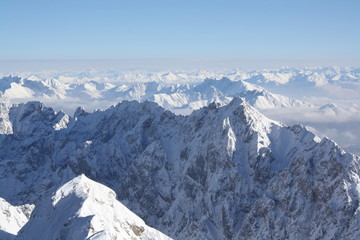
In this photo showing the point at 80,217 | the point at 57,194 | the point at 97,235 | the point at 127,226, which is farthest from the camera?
the point at 57,194

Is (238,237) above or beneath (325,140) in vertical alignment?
beneath

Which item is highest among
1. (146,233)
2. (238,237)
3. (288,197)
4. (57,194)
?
(57,194)

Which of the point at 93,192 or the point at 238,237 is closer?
the point at 93,192

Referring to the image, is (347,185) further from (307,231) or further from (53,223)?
(53,223)

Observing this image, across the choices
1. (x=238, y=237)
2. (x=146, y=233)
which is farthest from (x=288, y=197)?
(x=146, y=233)

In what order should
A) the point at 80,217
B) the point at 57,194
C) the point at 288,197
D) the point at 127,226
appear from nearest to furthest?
the point at 80,217 → the point at 127,226 → the point at 57,194 → the point at 288,197

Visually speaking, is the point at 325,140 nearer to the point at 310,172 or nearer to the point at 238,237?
the point at 310,172
